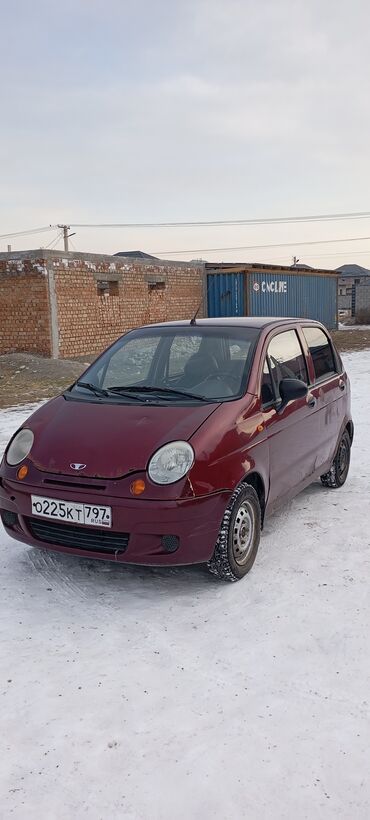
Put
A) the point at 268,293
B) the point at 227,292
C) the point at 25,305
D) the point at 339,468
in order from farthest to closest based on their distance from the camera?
the point at 268,293 → the point at 227,292 → the point at 25,305 → the point at 339,468

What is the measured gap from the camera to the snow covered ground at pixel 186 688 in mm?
2121

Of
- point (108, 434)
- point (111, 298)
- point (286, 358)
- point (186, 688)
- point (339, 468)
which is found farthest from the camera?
point (111, 298)

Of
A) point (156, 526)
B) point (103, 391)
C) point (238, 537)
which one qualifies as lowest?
point (238, 537)

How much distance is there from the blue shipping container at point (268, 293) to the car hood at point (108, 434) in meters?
18.9

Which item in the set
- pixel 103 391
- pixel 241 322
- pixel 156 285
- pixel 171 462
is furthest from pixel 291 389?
pixel 156 285

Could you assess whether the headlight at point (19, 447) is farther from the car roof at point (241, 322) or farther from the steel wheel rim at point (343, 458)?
the steel wheel rim at point (343, 458)

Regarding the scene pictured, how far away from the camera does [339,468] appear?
5.45 m

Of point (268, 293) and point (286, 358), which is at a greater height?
point (268, 293)

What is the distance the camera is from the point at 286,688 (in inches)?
106

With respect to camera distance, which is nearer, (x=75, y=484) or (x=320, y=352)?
(x=75, y=484)

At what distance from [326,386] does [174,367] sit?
1.38 metres

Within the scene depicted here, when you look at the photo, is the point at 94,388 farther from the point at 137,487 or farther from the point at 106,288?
the point at 106,288

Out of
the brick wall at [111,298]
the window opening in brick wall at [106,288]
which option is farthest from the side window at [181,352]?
the window opening in brick wall at [106,288]

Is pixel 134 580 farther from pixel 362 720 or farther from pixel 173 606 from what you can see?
pixel 362 720
